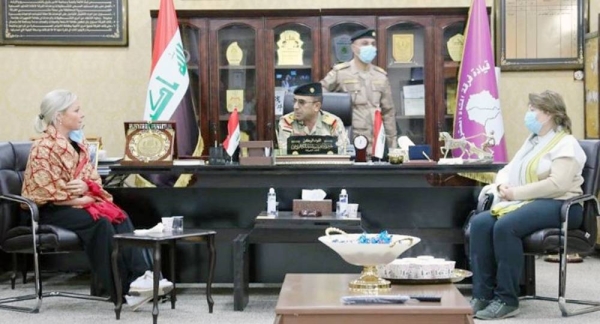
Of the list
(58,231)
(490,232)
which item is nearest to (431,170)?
(490,232)

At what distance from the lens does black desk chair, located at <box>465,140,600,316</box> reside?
459cm

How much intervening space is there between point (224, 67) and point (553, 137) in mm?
3414

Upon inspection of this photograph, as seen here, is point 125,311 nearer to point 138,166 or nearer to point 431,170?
point 138,166

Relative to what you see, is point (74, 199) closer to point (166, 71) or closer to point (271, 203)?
point (271, 203)

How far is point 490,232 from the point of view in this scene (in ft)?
15.5

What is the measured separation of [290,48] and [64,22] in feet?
6.22

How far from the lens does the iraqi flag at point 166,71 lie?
714 centimetres

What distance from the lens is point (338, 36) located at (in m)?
7.52

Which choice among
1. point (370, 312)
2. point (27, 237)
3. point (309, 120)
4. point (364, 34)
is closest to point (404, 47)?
point (364, 34)

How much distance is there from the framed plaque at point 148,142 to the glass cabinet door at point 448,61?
2.67 meters

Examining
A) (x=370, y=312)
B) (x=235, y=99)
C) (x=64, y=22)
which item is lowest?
(x=370, y=312)

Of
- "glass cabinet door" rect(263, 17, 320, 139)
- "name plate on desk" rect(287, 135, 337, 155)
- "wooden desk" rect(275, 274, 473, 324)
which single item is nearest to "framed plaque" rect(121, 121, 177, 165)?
"name plate on desk" rect(287, 135, 337, 155)

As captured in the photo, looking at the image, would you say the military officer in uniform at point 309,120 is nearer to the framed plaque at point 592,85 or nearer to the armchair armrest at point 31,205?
the armchair armrest at point 31,205

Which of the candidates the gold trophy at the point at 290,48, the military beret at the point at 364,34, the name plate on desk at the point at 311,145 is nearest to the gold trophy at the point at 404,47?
the military beret at the point at 364,34
